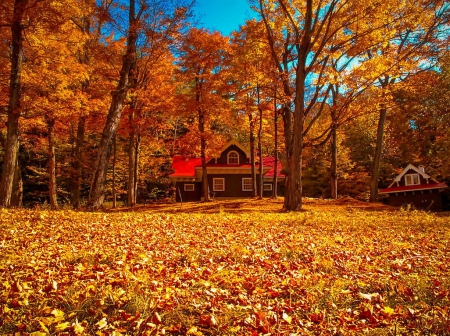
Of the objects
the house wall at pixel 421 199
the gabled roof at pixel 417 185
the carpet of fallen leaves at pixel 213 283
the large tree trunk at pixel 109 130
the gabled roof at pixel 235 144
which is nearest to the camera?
the carpet of fallen leaves at pixel 213 283

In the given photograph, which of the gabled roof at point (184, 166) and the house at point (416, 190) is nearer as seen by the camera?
the house at point (416, 190)

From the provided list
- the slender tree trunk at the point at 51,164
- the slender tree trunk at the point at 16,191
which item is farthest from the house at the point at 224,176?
the slender tree trunk at the point at 16,191

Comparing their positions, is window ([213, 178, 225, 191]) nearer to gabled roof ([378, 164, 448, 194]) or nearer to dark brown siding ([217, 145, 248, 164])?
dark brown siding ([217, 145, 248, 164])

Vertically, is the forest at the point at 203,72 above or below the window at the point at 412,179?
above

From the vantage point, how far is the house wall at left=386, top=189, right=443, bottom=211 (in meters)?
26.6

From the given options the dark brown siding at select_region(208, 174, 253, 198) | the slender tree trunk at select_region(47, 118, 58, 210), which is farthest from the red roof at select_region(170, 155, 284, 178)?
the slender tree trunk at select_region(47, 118, 58, 210)

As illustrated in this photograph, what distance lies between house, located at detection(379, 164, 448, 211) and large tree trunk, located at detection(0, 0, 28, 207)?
27.5 m

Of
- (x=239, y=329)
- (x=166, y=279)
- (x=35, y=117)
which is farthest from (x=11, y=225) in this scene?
(x=35, y=117)

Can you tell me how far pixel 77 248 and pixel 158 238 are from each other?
63.1 inches

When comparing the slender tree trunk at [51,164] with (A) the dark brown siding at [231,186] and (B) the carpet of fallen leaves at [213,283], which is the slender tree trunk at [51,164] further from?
(A) the dark brown siding at [231,186]

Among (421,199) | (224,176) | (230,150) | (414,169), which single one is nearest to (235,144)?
(230,150)

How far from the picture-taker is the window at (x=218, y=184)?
1216 inches

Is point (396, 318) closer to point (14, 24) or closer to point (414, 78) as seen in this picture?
point (14, 24)

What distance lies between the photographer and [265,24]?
593 inches
